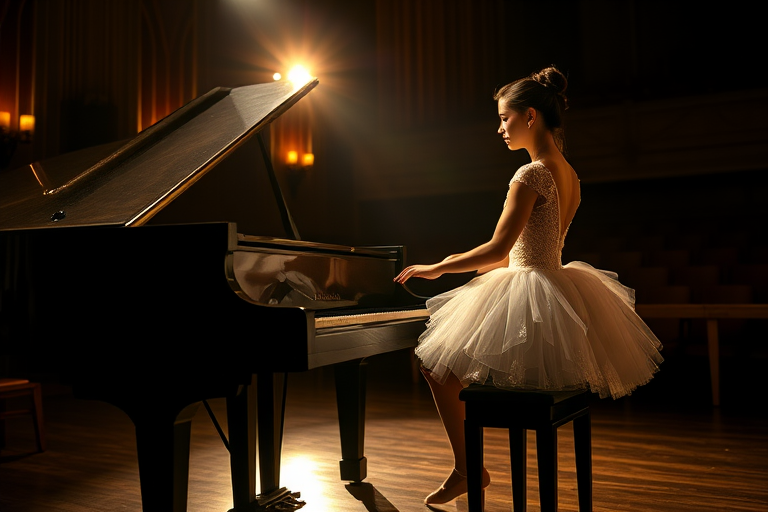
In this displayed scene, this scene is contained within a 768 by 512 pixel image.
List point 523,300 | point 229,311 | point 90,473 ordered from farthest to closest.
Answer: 1. point 90,473
2. point 523,300
3. point 229,311

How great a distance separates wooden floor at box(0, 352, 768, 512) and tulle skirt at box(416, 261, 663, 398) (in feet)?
2.53

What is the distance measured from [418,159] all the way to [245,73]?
2393 millimetres

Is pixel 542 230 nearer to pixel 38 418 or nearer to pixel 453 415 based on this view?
pixel 453 415

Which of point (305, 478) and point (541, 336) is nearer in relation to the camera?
point (541, 336)

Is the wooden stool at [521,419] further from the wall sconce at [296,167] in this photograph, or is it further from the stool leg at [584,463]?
the wall sconce at [296,167]

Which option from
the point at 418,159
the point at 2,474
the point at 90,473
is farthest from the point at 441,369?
the point at 418,159

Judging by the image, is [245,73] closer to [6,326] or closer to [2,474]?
[2,474]

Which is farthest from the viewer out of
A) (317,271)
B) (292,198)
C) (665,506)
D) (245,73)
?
(292,198)

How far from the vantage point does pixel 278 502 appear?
7.63 feet

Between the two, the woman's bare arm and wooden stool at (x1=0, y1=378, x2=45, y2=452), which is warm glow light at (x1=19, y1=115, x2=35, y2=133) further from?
the woman's bare arm

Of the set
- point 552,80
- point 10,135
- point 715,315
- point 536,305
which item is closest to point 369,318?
point 536,305

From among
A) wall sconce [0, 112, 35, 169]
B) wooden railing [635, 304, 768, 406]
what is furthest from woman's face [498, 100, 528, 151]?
wall sconce [0, 112, 35, 169]

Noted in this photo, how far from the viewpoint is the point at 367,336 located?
6.55 feet

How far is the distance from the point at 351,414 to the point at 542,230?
3.71 feet
